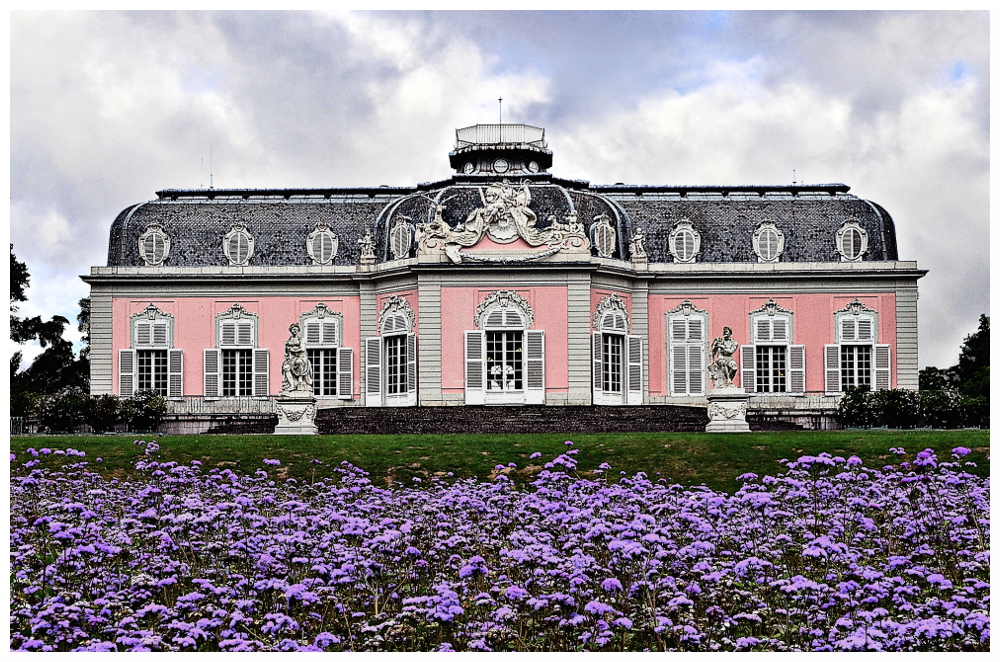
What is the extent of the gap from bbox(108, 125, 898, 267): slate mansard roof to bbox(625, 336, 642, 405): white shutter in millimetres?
2595

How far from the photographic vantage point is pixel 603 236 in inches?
1464

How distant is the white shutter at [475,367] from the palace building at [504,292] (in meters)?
0.17

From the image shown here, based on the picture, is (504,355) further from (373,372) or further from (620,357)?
(373,372)

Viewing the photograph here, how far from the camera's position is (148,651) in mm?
9016

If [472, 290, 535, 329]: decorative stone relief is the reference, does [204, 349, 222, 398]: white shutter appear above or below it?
below

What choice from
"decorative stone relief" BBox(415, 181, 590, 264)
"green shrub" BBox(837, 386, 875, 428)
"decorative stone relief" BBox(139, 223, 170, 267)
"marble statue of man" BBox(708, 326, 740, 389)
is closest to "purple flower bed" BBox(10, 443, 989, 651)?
"marble statue of man" BBox(708, 326, 740, 389)

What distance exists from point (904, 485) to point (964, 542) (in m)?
4.24

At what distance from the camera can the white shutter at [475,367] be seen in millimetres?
35062

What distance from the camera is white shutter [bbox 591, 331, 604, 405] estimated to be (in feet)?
117

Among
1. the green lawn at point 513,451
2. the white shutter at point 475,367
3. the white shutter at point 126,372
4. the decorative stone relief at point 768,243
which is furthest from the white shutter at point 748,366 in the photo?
the white shutter at point 126,372

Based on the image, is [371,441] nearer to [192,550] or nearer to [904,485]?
[904,485]

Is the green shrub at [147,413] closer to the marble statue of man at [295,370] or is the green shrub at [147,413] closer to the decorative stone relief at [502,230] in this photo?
the marble statue of man at [295,370]

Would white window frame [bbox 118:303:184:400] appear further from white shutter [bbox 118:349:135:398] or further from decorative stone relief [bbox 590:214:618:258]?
decorative stone relief [bbox 590:214:618:258]

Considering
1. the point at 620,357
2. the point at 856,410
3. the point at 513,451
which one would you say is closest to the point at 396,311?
the point at 620,357
